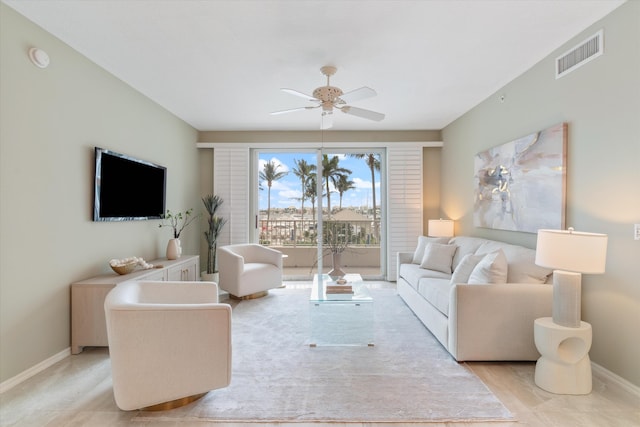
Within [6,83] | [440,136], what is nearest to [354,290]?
[6,83]

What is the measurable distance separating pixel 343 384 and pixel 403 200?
377 cm

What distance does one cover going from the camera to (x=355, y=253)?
20.2 feet

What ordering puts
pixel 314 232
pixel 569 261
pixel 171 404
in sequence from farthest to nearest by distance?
1. pixel 314 232
2. pixel 569 261
3. pixel 171 404

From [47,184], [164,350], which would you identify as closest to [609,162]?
[164,350]

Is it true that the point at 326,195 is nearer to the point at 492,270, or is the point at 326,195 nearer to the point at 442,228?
the point at 442,228

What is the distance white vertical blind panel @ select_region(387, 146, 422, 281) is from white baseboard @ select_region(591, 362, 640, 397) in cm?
315

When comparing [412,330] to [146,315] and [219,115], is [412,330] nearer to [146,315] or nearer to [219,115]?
[146,315]

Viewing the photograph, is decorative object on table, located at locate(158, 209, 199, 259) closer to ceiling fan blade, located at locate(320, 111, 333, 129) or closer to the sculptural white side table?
ceiling fan blade, located at locate(320, 111, 333, 129)

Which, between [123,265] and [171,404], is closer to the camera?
[171,404]

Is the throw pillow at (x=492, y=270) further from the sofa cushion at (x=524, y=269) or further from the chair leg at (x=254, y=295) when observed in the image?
the chair leg at (x=254, y=295)

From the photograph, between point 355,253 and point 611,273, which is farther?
point 355,253

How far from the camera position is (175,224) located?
15.2 feet

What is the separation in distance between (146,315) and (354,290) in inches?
79.2

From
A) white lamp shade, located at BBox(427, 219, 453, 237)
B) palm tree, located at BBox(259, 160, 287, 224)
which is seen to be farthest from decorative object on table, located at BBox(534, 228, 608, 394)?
palm tree, located at BBox(259, 160, 287, 224)
